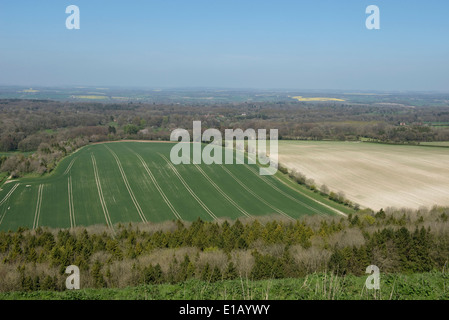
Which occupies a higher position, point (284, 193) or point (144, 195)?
point (144, 195)

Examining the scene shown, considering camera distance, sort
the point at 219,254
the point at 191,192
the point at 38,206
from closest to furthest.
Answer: the point at 219,254 → the point at 38,206 → the point at 191,192

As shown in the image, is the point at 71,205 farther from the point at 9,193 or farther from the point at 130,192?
the point at 9,193

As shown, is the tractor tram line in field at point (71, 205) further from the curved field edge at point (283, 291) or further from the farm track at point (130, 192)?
the curved field edge at point (283, 291)

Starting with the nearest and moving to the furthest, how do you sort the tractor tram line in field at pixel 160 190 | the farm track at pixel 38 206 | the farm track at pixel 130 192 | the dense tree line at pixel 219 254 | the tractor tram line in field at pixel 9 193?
the dense tree line at pixel 219 254
the farm track at pixel 38 206
the farm track at pixel 130 192
the tractor tram line in field at pixel 160 190
the tractor tram line in field at pixel 9 193

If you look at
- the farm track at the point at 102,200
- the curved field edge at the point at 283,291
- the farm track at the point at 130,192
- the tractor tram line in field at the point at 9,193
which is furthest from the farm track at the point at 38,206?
the curved field edge at the point at 283,291

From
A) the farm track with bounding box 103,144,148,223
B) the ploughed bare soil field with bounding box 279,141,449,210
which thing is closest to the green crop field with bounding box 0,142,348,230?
the farm track with bounding box 103,144,148,223

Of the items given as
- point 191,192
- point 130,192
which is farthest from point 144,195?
point 191,192

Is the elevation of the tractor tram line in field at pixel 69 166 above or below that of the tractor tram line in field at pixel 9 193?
above
